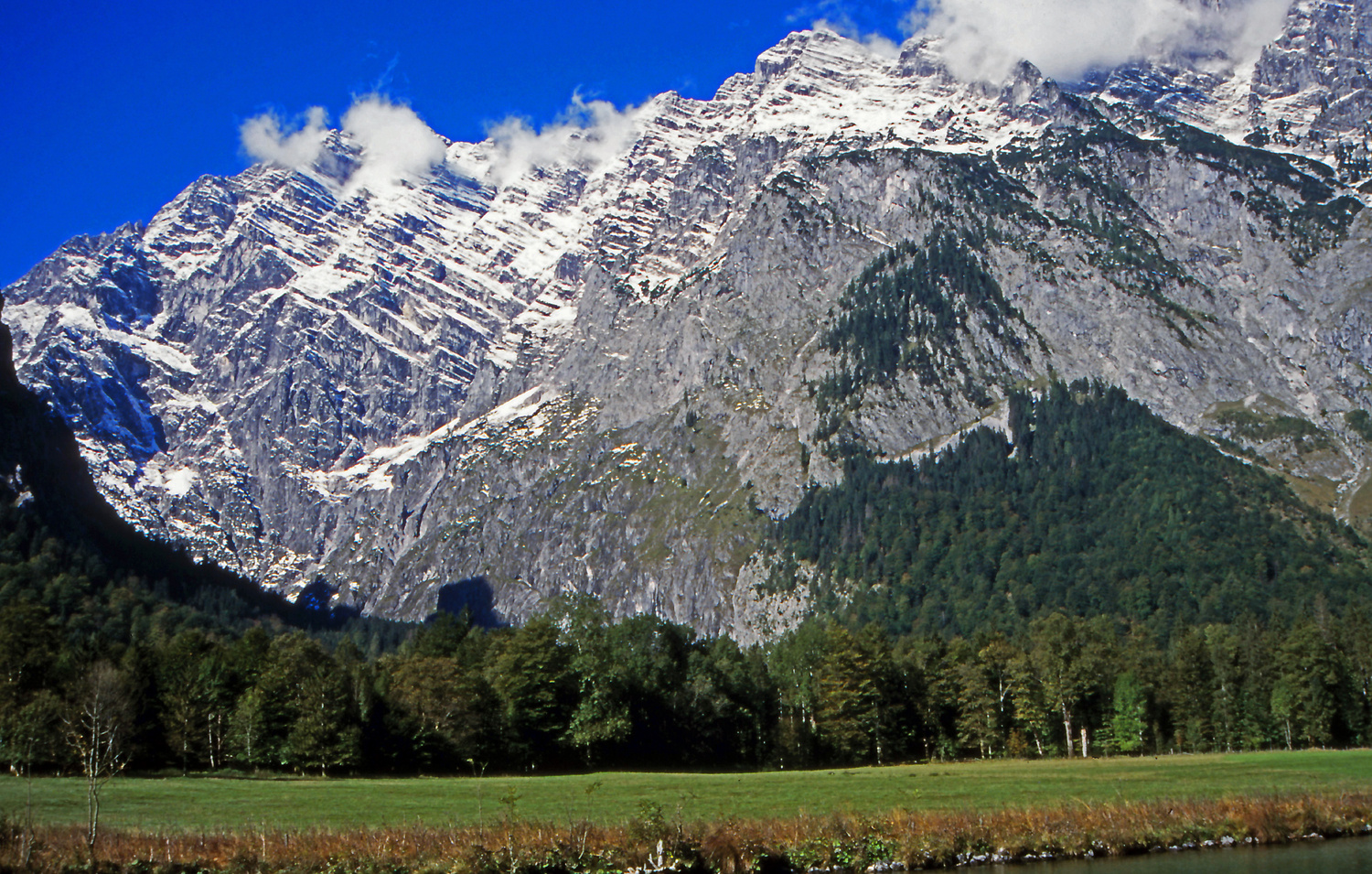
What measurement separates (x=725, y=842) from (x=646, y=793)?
25256mm


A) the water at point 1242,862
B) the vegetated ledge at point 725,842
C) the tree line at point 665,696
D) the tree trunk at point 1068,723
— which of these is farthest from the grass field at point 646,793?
the tree trunk at point 1068,723

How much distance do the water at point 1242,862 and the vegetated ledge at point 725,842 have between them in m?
1.23

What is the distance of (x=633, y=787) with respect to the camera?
236 ft

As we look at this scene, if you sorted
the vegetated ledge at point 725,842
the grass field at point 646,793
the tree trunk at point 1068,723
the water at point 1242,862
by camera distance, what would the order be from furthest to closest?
the tree trunk at point 1068,723
the grass field at point 646,793
the vegetated ledge at point 725,842
the water at point 1242,862

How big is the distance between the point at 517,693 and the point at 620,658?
49.8 ft

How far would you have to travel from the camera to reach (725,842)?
42.2 metres

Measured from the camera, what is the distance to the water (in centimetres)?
3953

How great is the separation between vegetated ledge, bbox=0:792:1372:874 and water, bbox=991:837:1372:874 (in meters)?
1.23

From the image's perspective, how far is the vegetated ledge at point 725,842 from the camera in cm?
3997

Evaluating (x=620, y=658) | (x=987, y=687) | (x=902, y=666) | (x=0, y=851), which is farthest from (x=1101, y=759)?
(x=0, y=851)

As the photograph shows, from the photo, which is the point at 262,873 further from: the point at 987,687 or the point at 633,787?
the point at 987,687

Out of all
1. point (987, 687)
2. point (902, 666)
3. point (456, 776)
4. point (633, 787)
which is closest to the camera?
point (633, 787)

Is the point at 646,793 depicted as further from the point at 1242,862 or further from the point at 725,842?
the point at 1242,862

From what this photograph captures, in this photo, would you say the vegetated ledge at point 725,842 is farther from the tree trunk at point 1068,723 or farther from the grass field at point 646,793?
the tree trunk at point 1068,723
